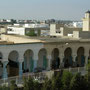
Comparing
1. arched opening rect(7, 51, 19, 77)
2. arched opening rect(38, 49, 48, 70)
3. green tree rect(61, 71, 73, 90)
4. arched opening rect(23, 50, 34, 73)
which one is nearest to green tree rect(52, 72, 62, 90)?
green tree rect(61, 71, 73, 90)

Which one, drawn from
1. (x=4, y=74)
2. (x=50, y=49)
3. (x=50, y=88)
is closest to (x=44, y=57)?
(x=50, y=49)

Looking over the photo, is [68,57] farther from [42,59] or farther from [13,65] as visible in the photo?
[13,65]

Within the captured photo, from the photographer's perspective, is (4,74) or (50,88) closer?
(50,88)

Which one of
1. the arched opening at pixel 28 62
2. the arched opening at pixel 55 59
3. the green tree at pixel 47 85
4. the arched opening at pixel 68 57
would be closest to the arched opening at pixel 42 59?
the arched opening at pixel 28 62

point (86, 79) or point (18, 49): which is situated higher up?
point (18, 49)

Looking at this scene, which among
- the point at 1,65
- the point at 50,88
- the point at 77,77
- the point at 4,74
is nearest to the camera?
the point at 50,88

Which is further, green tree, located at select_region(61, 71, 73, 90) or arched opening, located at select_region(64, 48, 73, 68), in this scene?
arched opening, located at select_region(64, 48, 73, 68)

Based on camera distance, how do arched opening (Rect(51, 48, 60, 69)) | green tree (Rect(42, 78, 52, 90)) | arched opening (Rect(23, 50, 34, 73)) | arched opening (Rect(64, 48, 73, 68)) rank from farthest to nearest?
arched opening (Rect(64, 48, 73, 68)) → arched opening (Rect(51, 48, 60, 69)) → arched opening (Rect(23, 50, 34, 73)) → green tree (Rect(42, 78, 52, 90))

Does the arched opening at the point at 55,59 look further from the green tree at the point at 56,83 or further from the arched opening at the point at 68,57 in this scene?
the green tree at the point at 56,83

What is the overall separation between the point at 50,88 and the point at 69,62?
10.2m

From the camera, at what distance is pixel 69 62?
27.2m

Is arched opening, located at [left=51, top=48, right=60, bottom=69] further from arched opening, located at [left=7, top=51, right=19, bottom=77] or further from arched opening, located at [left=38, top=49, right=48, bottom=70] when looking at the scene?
arched opening, located at [left=7, top=51, right=19, bottom=77]

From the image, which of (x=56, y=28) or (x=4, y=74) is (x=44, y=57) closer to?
Answer: (x=4, y=74)

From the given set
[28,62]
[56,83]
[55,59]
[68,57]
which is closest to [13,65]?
[28,62]
